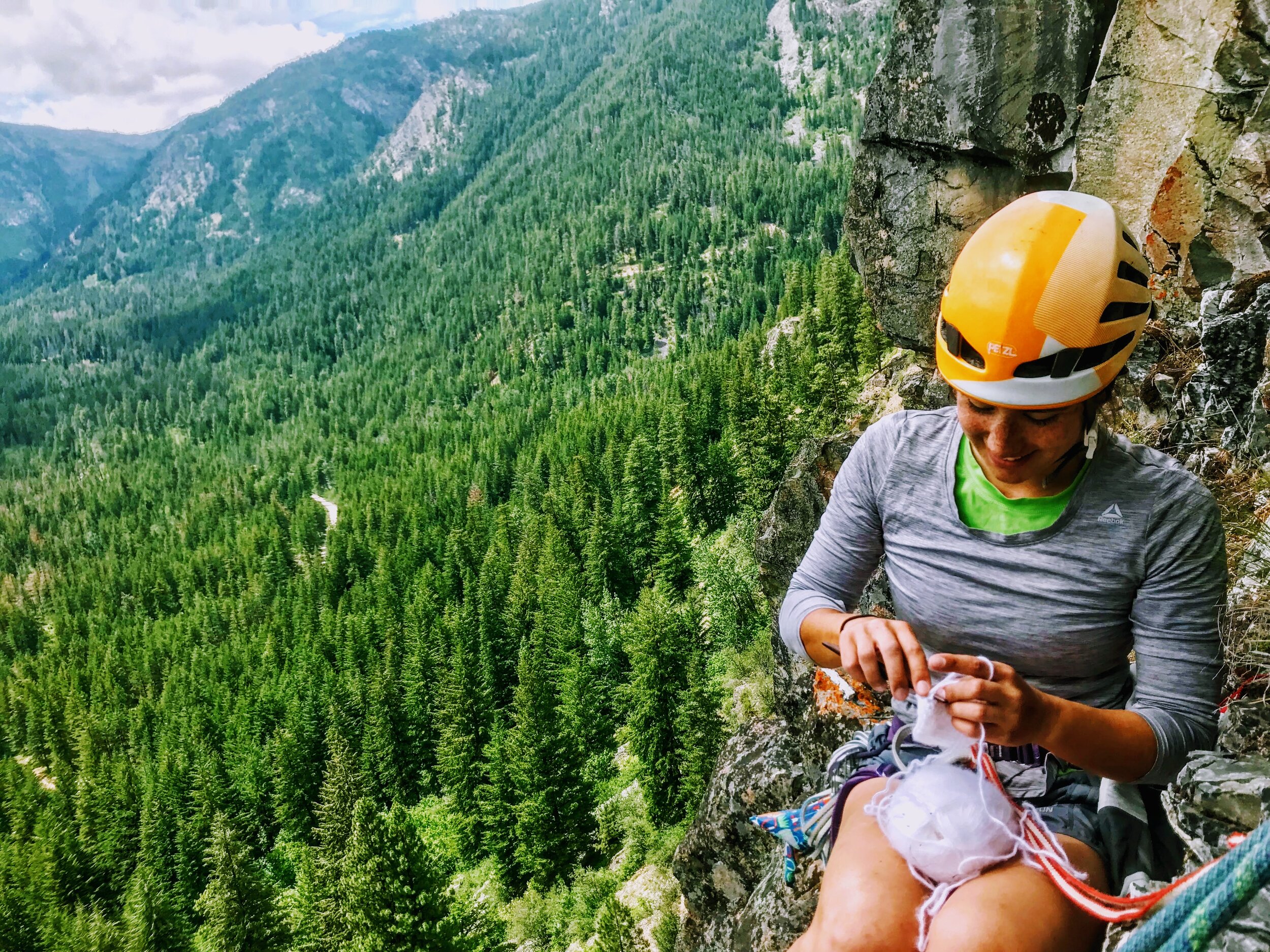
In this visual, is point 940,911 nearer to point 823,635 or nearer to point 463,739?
point 823,635

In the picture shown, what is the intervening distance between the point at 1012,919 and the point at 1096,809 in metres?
0.79

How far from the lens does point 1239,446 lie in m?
6.88

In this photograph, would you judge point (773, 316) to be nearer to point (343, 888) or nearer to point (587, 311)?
point (587, 311)

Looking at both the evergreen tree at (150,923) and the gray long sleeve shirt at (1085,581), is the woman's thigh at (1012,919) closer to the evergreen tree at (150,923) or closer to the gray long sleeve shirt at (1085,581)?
the gray long sleeve shirt at (1085,581)

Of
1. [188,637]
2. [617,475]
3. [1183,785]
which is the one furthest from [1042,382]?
[188,637]

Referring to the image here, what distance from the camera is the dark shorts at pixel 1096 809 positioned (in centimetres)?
289

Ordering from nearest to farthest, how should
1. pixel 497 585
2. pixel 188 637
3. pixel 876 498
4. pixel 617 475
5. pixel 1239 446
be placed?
1. pixel 876 498
2. pixel 1239 446
3. pixel 497 585
4. pixel 617 475
5. pixel 188 637

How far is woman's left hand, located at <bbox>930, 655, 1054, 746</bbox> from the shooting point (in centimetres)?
242

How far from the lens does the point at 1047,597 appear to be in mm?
2850

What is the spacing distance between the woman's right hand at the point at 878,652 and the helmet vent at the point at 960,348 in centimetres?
105

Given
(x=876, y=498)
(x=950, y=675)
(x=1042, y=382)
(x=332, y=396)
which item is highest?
(x=1042, y=382)

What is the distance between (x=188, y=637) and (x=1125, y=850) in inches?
3415

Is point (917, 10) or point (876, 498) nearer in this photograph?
point (876, 498)

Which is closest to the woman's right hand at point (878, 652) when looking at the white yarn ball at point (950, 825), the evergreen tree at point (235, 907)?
the white yarn ball at point (950, 825)
